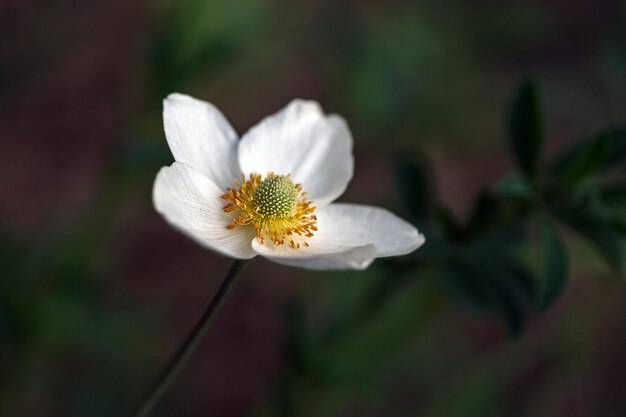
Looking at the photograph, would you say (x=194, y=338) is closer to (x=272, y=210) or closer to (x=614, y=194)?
(x=272, y=210)

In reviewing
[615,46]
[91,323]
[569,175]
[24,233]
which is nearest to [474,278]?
[569,175]

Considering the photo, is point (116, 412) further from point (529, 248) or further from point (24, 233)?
point (529, 248)

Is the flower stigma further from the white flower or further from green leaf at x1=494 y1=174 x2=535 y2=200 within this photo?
green leaf at x1=494 y1=174 x2=535 y2=200

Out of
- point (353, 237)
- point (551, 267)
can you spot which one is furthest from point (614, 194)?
point (353, 237)

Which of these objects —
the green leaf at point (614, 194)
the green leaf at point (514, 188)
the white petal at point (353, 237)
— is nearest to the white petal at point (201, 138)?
the white petal at point (353, 237)

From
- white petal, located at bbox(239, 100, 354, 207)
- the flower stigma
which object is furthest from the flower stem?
white petal, located at bbox(239, 100, 354, 207)

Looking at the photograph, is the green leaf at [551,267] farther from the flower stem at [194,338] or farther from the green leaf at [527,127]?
the flower stem at [194,338]
